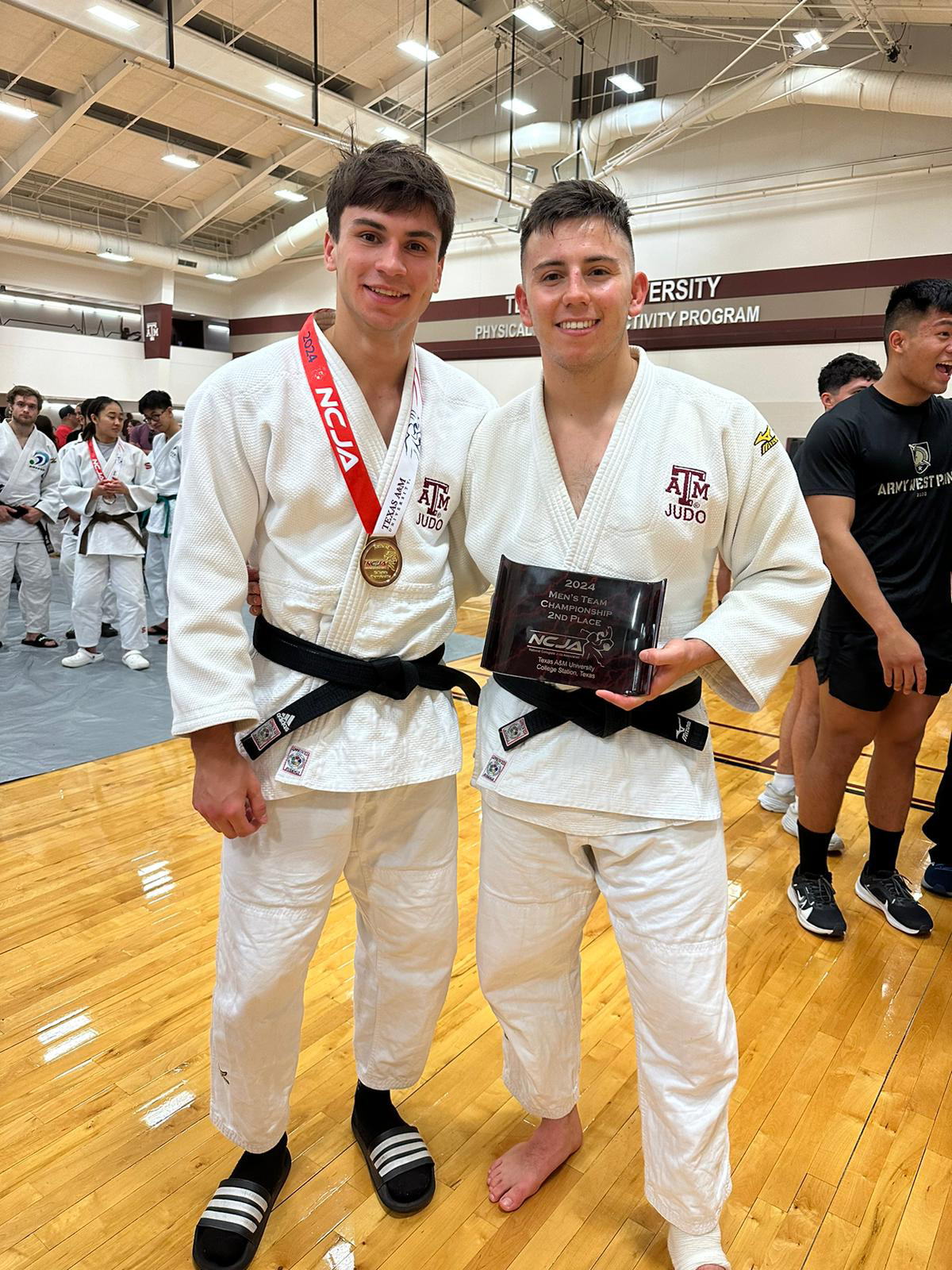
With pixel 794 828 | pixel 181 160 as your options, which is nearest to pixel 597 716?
pixel 794 828

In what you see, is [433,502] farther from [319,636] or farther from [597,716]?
[597,716]

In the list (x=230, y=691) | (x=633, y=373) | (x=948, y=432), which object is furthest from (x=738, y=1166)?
(x=948, y=432)

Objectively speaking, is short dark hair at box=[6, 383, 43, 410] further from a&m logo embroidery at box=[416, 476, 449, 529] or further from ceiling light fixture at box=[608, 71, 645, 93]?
ceiling light fixture at box=[608, 71, 645, 93]

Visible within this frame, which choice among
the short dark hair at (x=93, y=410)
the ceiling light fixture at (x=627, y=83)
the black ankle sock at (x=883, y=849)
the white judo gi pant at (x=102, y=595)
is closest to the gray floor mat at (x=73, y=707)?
the white judo gi pant at (x=102, y=595)

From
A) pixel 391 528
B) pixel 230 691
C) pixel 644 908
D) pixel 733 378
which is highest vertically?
pixel 733 378

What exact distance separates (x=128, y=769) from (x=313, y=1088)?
2.21 m

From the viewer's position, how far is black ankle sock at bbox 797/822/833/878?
104 inches

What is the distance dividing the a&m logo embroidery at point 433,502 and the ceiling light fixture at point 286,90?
25.6 ft

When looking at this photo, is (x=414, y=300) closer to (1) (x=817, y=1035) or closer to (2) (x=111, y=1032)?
(2) (x=111, y=1032)

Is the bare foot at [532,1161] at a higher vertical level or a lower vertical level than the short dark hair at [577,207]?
lower

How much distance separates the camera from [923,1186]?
163cm

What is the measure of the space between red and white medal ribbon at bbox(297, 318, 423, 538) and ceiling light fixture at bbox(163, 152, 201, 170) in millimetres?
11583

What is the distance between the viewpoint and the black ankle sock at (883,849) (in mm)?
2650

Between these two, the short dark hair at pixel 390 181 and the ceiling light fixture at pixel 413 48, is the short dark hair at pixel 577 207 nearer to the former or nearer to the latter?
the short dark hair at pixel 390 181
